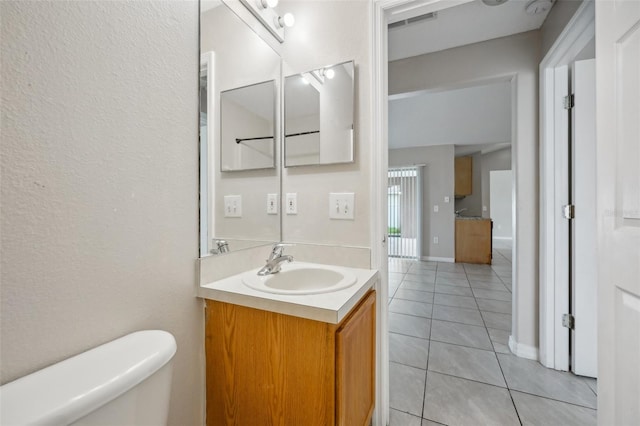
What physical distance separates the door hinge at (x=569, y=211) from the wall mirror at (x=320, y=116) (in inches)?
58.8

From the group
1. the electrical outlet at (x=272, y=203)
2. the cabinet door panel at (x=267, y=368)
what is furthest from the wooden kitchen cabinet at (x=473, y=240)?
the cabinet door panel at (x=267, y=368)

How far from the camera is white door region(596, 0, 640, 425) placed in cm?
72

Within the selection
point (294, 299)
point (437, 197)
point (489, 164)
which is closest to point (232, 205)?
point (294, 299)

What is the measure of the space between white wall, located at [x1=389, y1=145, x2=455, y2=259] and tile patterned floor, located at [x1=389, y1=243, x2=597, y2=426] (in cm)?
226

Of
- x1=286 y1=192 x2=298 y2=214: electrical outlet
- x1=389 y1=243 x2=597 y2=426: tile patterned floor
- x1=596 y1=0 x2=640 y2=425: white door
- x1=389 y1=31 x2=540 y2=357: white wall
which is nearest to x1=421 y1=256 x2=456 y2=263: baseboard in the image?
x1=389 y1=243 x2=597 y2=426: tile patterned floor

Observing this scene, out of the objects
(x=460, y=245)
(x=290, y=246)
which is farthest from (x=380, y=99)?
(x=460, y=245)

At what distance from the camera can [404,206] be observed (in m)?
5.84

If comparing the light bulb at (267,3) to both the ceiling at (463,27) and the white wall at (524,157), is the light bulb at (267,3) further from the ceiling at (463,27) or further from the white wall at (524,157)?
the white wall at (524,157)

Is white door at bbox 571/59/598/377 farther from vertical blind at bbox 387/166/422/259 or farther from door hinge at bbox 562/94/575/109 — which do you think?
vertical blind at bbox 387/166/422/259

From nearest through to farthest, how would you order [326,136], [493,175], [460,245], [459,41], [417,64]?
[326,136]
[459,41]
[417,64]
[460,245]
[493,175]

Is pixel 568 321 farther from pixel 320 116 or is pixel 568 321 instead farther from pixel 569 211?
pixel 320 116

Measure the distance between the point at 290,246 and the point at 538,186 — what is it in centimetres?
182

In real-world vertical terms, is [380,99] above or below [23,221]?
above

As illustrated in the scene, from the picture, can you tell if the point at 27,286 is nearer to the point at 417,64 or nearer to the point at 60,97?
the point at 60,97
